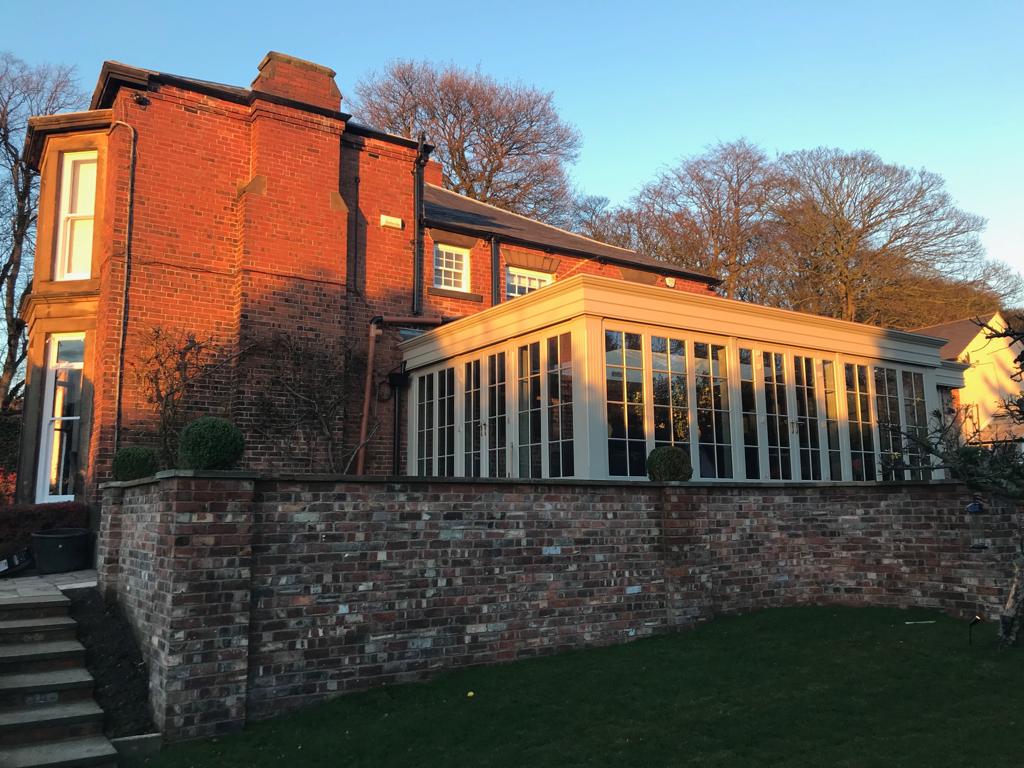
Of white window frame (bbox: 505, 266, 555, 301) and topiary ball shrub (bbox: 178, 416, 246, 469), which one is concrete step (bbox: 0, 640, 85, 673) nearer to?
topiary ball shrub (bbox: 178, 416, 246, 469)

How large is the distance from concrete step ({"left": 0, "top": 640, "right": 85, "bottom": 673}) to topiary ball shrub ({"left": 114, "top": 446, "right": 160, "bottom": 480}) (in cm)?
254

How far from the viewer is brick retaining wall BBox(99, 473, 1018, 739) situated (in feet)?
17.9

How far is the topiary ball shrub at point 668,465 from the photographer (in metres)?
7.98

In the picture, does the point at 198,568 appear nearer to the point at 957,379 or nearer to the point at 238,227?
the point at 238,227

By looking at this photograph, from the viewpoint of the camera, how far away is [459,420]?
11.7 meters

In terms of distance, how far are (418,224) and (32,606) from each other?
9.43m

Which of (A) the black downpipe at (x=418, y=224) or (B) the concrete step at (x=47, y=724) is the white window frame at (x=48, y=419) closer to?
(A) the black downpipe at (x=418, y=224)

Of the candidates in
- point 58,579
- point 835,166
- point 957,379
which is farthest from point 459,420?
point 835,166

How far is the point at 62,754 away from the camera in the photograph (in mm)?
5008

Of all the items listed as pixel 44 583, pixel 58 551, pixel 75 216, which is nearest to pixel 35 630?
pixel 44 583

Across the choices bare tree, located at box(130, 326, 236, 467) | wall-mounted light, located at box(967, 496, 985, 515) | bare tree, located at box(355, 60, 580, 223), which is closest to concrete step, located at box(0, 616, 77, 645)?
bare tree, located at box(130, 326, 236, 467)

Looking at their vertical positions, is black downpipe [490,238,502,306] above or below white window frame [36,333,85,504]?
above

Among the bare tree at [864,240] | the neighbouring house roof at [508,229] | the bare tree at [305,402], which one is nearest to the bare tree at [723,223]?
the bare tree at [864,240]

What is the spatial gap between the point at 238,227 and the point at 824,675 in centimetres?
1062
